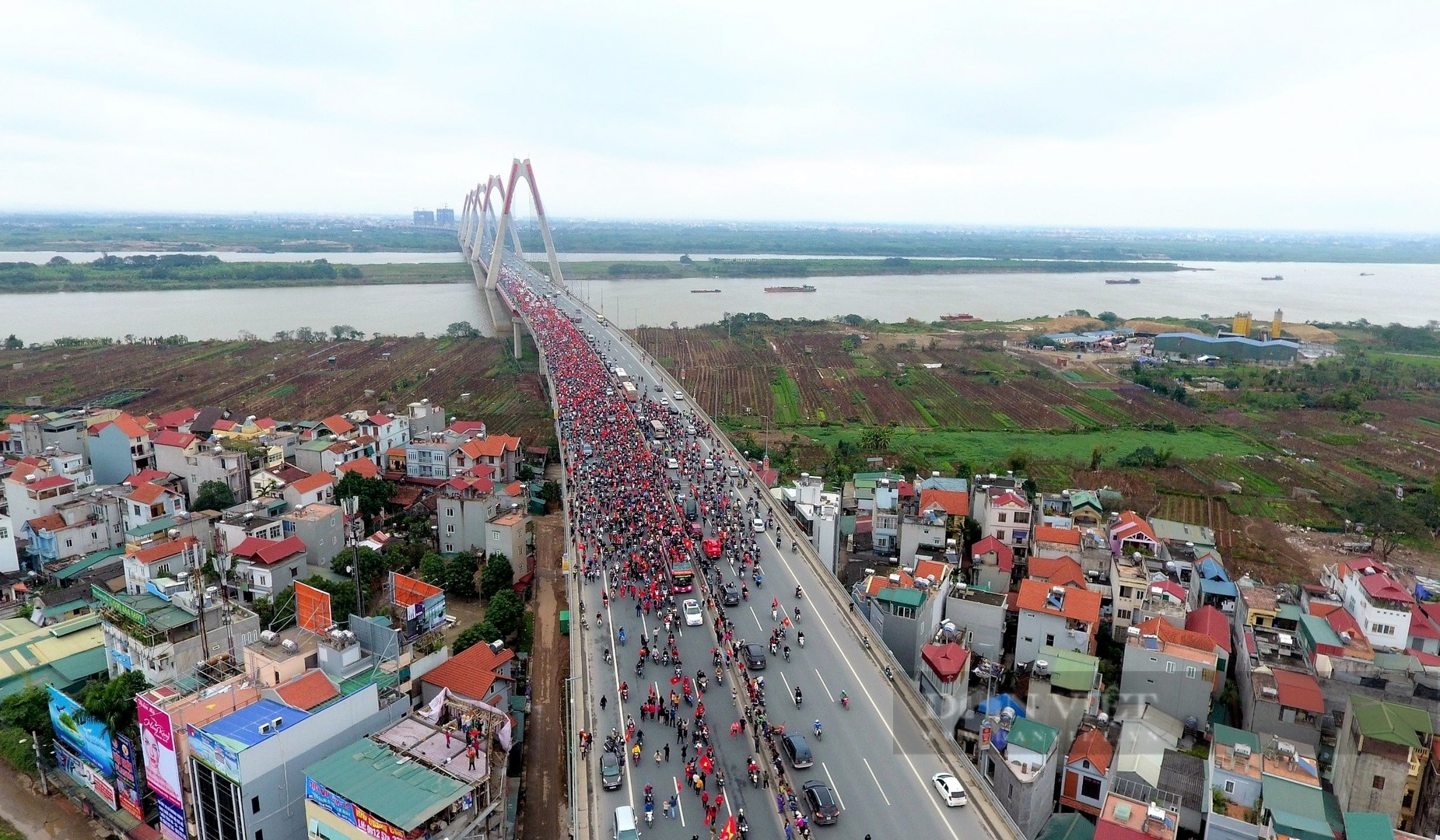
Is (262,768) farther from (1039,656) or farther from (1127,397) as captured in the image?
(1127,397)

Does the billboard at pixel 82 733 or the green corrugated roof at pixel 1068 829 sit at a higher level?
the billboard at pixel 82 733

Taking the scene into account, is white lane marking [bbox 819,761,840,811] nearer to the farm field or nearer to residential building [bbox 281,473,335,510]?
residential building [bbox 281,473,335,510]

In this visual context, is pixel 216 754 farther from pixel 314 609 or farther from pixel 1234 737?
pixel 1234 737

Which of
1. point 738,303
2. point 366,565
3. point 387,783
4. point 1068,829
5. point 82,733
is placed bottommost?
point 1068,829

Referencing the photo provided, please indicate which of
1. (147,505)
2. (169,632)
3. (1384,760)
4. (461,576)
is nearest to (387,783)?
(169,632)

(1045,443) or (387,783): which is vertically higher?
(387,783)

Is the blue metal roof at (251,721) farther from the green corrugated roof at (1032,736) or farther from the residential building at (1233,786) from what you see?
the residential building at (1233,786)

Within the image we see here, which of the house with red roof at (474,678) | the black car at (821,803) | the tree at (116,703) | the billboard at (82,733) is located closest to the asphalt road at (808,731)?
the black car at (821,803)
